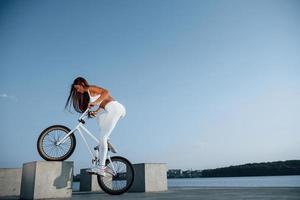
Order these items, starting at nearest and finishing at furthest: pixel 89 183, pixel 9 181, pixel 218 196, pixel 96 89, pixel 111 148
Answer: pixel 218 196, pixel 96 89, pixel 111 148, pixel 9 181, pixel 89 183

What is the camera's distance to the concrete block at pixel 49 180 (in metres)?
7.46

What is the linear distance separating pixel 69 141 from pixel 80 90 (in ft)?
4.74

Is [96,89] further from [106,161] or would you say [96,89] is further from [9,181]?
[9,181]

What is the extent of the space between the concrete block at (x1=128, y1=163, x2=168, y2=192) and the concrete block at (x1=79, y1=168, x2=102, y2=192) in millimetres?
2518

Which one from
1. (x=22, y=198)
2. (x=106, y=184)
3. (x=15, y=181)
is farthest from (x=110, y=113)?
(x=15, y=181)

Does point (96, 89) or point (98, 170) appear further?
point (96, 89)

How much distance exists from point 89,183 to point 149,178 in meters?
3.56

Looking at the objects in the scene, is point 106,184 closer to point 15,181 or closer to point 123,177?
point 123,177

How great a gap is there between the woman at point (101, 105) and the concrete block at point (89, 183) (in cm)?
613

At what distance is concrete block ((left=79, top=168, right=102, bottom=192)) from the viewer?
42.6ft

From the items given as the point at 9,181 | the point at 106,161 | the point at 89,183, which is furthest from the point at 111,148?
the point at 89,183

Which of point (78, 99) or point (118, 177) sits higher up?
point (78, 99)

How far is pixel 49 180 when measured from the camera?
7590 mm

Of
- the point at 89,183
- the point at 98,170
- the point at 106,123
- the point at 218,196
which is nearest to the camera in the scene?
the point at 218,196
